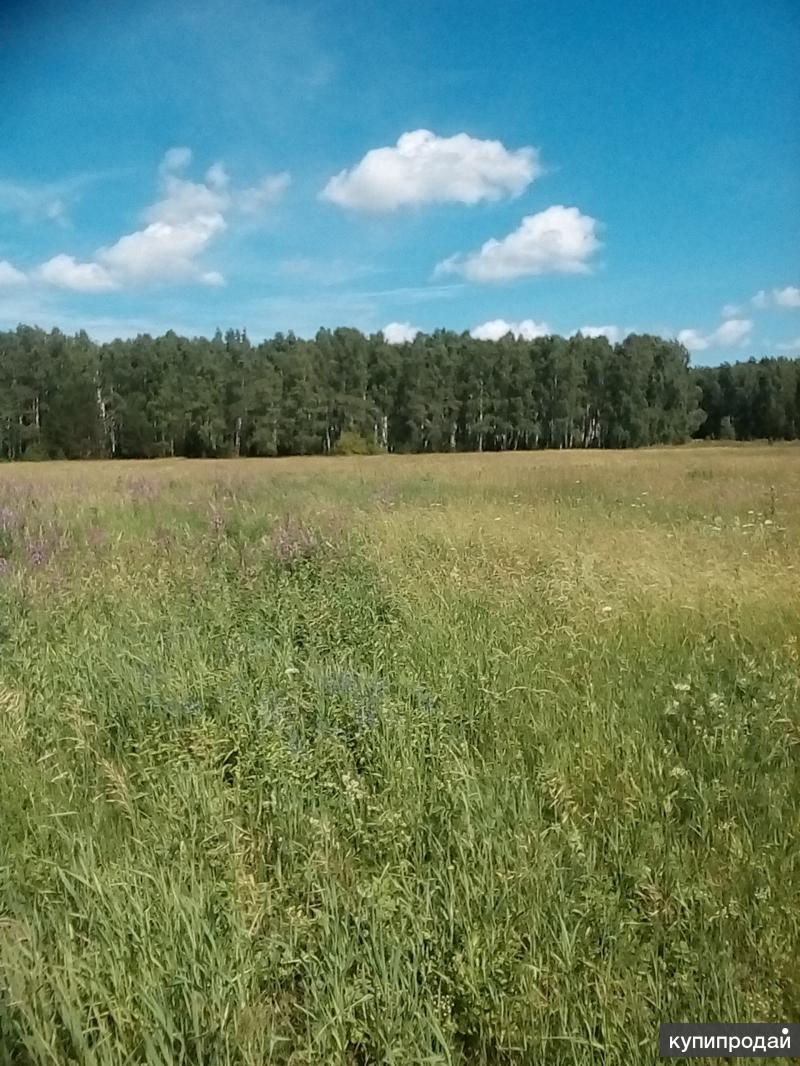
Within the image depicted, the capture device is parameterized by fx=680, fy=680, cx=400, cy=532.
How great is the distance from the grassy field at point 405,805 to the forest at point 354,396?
1636 mm

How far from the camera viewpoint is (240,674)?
334 cm

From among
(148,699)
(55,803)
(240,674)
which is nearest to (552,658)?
(240,674)

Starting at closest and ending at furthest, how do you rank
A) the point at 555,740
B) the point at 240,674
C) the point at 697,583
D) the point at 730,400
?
the point at 555,740
the point at 240,674
the point at 697,583
the point at 730,400

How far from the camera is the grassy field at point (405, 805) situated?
1763mm

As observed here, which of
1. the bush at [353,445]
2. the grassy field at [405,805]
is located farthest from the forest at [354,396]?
the grassy field at [405,805]

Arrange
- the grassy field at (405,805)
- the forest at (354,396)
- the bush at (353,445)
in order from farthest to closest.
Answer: the bush at (353,445)
the forest at (354,396)
the grassy field at (405,805)

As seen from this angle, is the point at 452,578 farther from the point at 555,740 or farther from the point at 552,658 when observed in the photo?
the point at 555,740

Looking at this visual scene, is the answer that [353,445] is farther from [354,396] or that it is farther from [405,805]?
[405,805]

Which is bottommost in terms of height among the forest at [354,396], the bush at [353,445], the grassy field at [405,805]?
the grassy field at [405,805]

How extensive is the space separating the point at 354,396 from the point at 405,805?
595cm

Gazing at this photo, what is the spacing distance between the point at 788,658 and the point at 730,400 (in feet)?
6.54

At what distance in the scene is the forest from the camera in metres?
5.89

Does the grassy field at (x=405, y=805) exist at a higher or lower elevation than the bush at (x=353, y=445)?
lower

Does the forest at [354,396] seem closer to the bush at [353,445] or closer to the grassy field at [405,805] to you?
the bush at [353,445]
